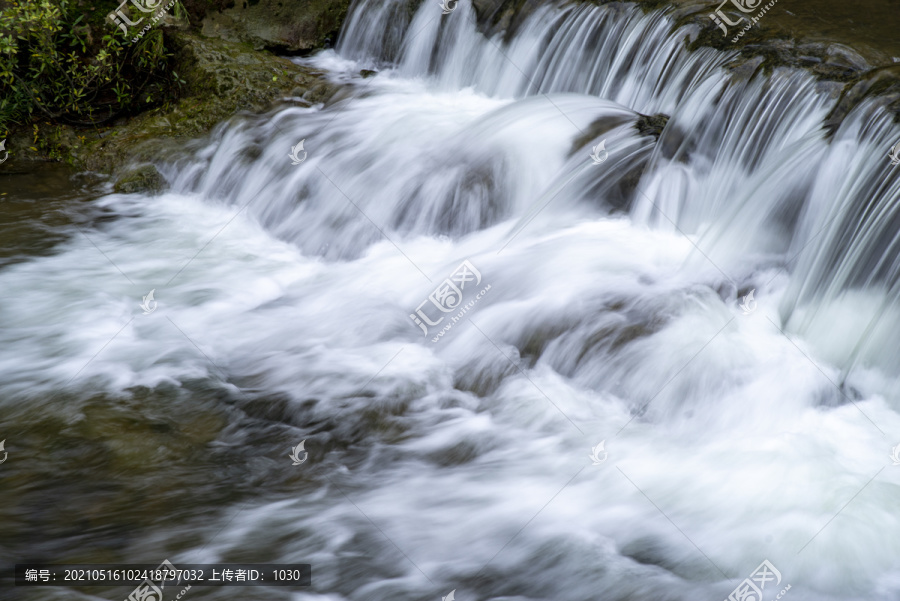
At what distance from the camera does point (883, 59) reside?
15.0 feet

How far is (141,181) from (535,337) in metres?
3.57

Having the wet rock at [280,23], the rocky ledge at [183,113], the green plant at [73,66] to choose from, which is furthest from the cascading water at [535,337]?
the wet rock at [280,23]

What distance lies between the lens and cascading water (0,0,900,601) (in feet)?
10.3

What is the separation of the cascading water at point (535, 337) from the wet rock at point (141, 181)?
5.5 inches

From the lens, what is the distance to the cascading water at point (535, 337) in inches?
124

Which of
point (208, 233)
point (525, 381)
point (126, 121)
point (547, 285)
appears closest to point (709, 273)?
point (547, 285)

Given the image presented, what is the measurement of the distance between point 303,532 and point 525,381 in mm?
1351

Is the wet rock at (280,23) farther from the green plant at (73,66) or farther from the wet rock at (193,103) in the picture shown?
the green plant at (73,66)

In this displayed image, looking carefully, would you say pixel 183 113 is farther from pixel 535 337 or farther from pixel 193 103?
pixel 535 337

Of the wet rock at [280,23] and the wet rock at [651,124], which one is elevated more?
the wet rock at [280,23]

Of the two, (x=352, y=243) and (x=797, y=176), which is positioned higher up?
(x=797, y=176)

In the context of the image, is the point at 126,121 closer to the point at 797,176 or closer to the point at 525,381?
the point at 525,381

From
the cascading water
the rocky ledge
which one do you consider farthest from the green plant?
the cascading water

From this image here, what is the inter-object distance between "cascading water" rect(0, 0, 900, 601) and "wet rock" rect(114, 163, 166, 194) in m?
0.14
